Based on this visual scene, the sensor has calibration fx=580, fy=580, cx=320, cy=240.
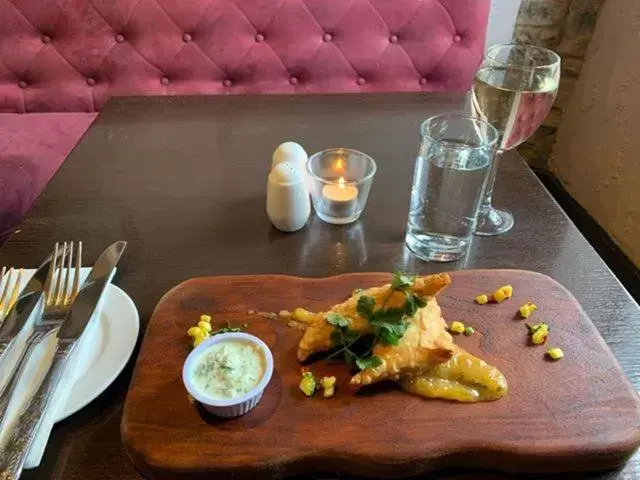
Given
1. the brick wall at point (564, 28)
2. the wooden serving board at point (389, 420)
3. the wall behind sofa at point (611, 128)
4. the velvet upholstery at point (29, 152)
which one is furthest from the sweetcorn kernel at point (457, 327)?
the brick wall at point (564, 28)

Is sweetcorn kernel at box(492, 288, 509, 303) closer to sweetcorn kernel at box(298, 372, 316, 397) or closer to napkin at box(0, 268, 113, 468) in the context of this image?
sweetcorn kernel at box(298, 372, 316, 397)

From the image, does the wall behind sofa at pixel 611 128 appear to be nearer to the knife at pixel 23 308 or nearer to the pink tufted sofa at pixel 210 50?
the pink tufted sofa at pixel 210 50

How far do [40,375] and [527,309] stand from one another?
59cm

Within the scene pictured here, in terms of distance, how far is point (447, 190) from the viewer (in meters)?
0.87

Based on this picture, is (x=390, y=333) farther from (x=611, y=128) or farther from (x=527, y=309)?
(x=611, y=128)

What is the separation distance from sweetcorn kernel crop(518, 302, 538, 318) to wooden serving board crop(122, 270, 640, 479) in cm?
2

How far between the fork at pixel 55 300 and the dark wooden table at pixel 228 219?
52mm

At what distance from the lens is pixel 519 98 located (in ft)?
2.88

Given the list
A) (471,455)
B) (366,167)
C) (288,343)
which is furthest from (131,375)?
(366,167)

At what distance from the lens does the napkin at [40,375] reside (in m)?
0.58

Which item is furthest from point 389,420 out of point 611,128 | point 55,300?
point 611,128

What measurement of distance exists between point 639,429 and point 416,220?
0.41m

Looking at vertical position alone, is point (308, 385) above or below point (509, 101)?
below

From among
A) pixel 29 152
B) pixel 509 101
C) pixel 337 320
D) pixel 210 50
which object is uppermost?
pixel 509 101
